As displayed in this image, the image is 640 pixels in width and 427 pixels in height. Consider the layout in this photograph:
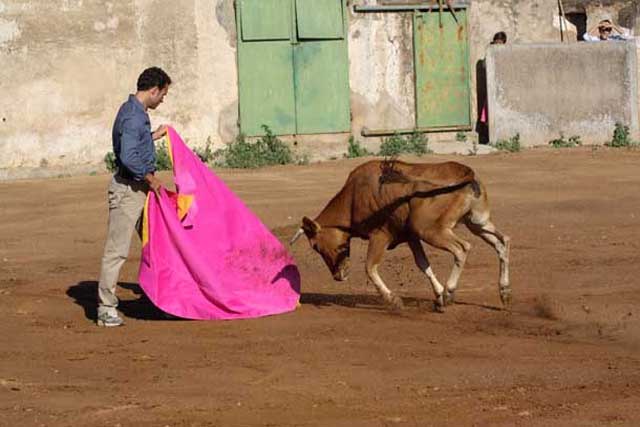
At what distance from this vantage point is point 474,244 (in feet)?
45.1

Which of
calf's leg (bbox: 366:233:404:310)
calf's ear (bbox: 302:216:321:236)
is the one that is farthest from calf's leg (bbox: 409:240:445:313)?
calf's ear (bbox: 302:216:321:236)

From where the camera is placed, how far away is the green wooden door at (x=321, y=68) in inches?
861

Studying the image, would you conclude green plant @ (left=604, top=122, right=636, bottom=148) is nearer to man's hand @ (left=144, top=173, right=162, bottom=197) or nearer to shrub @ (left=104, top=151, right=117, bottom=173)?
shrub @ (left=104, top=151, right=117, bottom=173)

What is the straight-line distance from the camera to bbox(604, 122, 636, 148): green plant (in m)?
22.5

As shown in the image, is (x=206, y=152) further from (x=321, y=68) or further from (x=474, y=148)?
(x=474, y=148)

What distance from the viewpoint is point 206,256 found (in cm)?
1069

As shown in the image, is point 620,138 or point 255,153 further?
point 620,138

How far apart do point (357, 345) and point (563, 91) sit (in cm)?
1418

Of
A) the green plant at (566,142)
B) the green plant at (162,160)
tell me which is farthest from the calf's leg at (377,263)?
the green plant at (566,142)

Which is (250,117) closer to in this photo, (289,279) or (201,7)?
(201,7)

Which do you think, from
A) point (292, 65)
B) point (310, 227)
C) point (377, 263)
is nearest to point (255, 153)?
point (292, 65)

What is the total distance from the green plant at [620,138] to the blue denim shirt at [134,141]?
13.7 meters

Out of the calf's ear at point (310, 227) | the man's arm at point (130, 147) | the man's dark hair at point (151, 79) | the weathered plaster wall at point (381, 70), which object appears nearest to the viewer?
the man's arm at point (130, 147)

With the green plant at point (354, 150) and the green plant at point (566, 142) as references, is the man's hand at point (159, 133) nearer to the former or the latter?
the green plant at point (354, 150)
